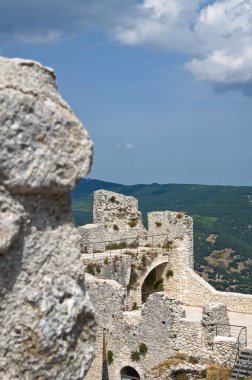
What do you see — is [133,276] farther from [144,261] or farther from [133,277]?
[144,261]

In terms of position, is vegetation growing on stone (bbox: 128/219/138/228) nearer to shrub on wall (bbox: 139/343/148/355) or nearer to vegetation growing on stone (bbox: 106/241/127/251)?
vegetation growing on stone (bbox: 106/241/127/251)

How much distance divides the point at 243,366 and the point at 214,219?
75149 millimetres

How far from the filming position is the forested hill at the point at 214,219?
204 ft

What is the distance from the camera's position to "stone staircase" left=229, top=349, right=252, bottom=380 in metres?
14.4

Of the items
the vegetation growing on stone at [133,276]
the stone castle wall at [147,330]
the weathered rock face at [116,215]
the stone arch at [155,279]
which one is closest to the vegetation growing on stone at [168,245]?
the stone arch at [155,279]

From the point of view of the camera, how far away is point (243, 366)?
1466cm

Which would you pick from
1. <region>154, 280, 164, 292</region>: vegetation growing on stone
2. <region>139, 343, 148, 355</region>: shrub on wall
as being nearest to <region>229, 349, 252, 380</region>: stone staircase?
<region>139, 343, 148, 355</region>: shrub on wall

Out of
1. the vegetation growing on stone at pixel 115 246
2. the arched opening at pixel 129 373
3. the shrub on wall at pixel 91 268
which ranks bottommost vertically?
the arched opening at pixel 129 373

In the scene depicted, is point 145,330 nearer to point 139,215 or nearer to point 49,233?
point 139,215

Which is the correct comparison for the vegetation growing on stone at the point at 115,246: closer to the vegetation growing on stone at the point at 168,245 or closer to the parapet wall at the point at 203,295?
the vegetation growing on stone at the point at 168,245

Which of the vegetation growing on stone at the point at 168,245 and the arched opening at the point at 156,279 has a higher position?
the vegetation growing on stone at the point at 168,245

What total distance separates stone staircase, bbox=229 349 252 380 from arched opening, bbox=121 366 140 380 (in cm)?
353

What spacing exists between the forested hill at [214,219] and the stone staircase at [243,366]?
977 inches

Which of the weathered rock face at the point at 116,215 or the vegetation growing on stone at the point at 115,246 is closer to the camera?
the vegetation growing on stone at the point at 115,246
